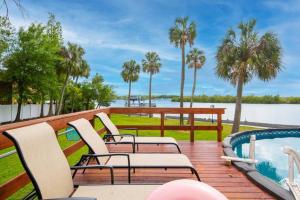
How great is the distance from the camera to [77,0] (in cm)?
4044

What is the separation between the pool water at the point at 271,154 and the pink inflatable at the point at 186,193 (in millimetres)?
7643

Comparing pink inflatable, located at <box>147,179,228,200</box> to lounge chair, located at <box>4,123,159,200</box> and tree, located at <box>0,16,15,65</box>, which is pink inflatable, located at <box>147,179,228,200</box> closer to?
lounge chair, located at <box>4,123,159,200</box>

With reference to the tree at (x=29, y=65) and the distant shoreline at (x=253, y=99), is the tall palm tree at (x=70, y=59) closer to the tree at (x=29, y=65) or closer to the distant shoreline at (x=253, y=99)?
the tree at (x=29, y=65)

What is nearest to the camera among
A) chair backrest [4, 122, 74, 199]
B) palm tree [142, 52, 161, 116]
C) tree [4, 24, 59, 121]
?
chair backrest [4, 122, 74, 199]

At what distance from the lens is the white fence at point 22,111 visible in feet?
81.8

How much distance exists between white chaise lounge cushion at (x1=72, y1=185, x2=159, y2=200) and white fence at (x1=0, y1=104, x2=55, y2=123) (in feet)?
79.6

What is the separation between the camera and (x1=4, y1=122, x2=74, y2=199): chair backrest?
2.17 m

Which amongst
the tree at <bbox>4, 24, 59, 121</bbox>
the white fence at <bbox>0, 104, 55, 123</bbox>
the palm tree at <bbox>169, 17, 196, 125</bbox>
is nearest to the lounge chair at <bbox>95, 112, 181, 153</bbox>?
the white fence at <bbox>0, 104, 55, 123</bbox>

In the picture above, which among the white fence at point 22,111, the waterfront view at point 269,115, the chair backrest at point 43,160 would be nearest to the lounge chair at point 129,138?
the chair backrest at point 43,160

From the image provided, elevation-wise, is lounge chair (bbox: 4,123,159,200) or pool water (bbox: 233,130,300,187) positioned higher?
lounge chair (bbox: 4,123,159,200)

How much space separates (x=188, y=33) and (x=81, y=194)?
97.2 ft

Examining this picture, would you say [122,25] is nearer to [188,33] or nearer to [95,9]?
[95,9]

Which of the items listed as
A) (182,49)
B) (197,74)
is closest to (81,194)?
(182,49)

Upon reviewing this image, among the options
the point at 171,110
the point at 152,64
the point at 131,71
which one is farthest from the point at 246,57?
the point at 131,71
